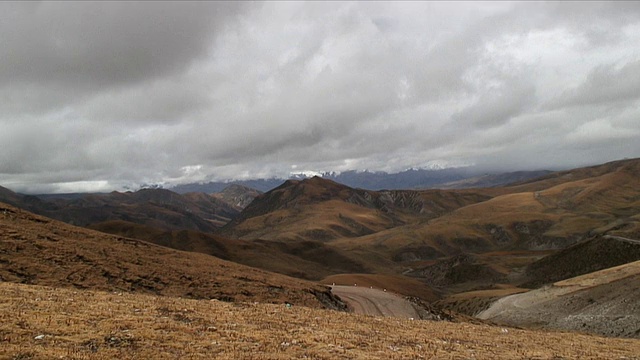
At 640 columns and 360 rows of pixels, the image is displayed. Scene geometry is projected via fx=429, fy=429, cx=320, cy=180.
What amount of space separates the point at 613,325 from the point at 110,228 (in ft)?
569

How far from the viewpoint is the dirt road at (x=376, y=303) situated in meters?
42.6

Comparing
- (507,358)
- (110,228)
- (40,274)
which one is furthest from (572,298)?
(110,228)

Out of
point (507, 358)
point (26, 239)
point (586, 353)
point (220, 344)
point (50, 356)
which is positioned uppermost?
point (26, 239)

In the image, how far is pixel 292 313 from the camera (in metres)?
26.8

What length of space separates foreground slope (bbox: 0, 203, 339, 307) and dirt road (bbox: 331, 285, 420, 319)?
3787 millimetres

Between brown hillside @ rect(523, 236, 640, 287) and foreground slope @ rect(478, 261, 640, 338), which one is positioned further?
brown hillside @ rect(523, 236, 640, 287)

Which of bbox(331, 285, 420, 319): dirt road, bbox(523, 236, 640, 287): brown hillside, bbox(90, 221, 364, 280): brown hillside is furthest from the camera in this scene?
bbox(90, 221, 364, 280): brown hillside

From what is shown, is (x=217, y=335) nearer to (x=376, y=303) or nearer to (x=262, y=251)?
(x=376, y=303)

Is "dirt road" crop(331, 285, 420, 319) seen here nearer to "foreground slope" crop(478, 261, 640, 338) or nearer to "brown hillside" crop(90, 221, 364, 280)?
"foreground slope" crop(478, 261, 640, 338)

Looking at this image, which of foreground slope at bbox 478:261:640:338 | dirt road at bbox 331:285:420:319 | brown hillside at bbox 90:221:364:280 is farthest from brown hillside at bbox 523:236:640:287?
dirt road at bbox 331:285:420:319

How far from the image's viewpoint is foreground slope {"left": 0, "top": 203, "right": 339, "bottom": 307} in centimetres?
3111

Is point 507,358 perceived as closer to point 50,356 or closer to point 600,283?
point 50,356

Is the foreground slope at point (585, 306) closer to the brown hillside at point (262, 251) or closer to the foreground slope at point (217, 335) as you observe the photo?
the foreground slope at point (217, 335)

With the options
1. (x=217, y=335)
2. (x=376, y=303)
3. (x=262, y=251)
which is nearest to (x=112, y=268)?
(x=217, y=335)
